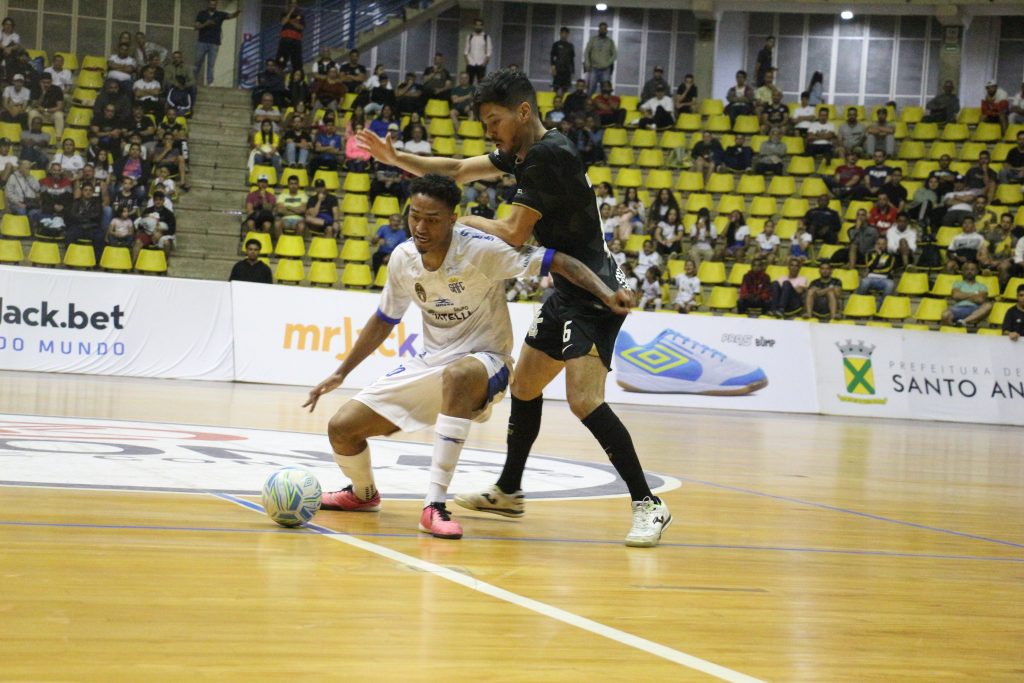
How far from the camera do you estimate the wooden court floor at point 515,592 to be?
2.83 meters

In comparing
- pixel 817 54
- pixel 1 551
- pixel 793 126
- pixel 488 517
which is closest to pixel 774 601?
pixel 488 517

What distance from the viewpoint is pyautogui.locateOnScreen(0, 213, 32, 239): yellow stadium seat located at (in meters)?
17.5

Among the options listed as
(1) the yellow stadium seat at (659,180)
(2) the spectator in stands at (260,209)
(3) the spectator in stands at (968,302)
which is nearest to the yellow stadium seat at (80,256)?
(2) the spectator in stands at (260,209)

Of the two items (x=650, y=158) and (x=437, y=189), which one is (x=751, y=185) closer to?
(x=650, y=158)

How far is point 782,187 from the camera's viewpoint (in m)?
21.2

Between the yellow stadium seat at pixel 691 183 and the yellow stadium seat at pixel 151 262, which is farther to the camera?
the yellow stadium seat at pixel 691 183

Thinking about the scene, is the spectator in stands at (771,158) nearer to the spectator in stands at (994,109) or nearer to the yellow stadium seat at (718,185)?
the yellow stadium seat at (718,185)

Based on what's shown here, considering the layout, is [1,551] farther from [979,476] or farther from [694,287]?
[694,287]

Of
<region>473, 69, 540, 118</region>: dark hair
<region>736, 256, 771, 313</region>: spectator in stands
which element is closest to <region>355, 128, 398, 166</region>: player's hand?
<region>473, 69, 540, 118</region>: dark hair

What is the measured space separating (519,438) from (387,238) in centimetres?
1279

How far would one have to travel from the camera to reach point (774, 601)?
3.87 meters

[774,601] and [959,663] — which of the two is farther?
[774,601]

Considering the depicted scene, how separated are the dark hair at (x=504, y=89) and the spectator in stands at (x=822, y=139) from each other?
59.3 ft

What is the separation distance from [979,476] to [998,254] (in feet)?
35.4
